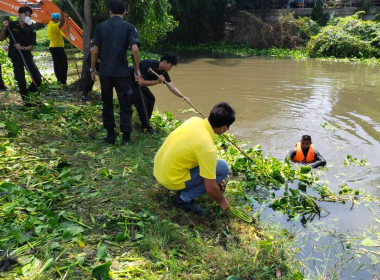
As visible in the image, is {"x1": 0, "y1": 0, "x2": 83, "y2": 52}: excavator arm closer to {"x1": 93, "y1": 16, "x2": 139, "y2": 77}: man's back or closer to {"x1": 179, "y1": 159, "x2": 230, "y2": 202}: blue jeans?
{"x1": 93, "y1": 16, "x2": 139, "y2": 77}: man's back

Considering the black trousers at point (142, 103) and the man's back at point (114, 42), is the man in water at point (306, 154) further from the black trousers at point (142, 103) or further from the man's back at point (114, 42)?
the man's back at point (114, 42)

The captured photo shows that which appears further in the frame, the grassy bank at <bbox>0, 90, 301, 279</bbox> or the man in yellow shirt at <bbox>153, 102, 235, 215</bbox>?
the man in yellow shirt at <bbox>153, 102, 235, 215</bbox>

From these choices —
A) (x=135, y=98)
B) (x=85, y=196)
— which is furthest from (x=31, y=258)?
(x=135, y=98)

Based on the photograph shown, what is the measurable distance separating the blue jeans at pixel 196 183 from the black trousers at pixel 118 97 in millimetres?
1853

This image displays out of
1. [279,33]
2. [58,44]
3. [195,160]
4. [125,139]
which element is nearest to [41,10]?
[58,44]

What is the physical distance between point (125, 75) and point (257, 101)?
609 centimetres

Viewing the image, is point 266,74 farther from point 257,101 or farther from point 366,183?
point 366,183

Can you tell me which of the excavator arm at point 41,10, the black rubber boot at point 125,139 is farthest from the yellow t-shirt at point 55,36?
the black rubber boot at point 125,139

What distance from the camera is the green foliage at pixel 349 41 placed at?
17953mm

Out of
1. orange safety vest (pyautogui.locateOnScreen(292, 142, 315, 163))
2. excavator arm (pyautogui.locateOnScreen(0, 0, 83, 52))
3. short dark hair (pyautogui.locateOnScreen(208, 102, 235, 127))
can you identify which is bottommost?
orange safety vest (pyautogui.locateOnScreen(292, 142, 315, 163))

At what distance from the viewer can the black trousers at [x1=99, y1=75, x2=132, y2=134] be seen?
4871 millimetres

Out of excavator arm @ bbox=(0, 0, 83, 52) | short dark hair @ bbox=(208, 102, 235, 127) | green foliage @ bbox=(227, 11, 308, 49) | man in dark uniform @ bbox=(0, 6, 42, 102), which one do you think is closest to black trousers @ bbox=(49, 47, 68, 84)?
excavator arm @ bbox=(0, 0, 83, 52)

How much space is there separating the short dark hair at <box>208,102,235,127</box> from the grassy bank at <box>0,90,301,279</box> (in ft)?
3.41

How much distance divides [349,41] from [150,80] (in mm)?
16272
